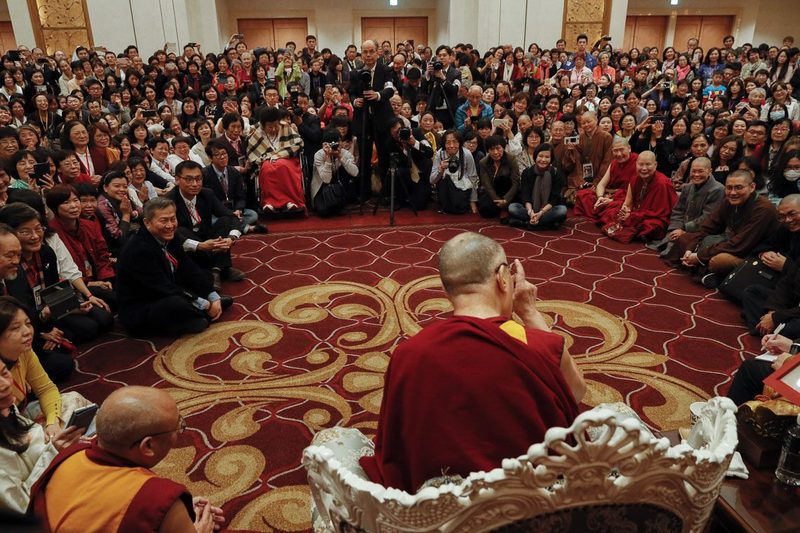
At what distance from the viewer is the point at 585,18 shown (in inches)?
474

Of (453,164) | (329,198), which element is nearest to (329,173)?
(329,198)

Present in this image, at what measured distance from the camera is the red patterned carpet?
7.84ft

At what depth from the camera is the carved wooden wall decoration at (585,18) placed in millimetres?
11930

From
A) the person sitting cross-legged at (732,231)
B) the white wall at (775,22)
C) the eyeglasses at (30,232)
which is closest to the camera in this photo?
the eyeglasses at (30,232)

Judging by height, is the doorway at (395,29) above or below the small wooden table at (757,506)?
above

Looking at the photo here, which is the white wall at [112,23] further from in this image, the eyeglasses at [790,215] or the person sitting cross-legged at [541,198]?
the eyeglasses at [790,215]

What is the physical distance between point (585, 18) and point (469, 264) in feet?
40.0

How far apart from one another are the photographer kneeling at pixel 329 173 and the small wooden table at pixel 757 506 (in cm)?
462

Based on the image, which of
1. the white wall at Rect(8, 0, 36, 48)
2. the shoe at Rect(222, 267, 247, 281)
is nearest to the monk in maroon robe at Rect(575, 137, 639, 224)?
the shoe at Rect(222, 267, 247, 281)

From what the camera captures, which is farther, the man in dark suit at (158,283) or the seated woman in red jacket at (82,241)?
the seated woman in red jacket at (82,241)

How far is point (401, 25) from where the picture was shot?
1495 centimetres

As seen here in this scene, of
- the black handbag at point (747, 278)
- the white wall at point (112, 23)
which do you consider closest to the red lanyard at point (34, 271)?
the black handbag at point (747, 278)

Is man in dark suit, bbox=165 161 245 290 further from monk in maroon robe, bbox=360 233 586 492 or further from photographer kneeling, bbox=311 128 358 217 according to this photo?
monk in maroon robe, bbox=360 233 586 492

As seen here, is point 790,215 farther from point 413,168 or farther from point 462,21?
point 462,21
